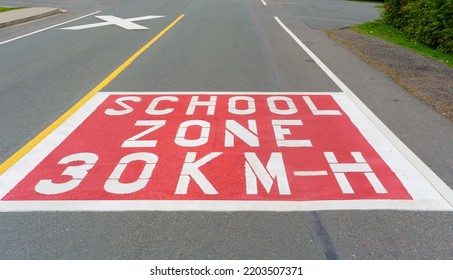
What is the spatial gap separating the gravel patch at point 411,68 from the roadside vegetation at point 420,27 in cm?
73

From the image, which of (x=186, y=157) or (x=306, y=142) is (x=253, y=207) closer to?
(x=186, y=157)

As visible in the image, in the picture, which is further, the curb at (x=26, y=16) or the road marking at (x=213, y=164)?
the curb at (x=26, y=16)

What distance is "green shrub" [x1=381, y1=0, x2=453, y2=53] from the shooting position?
1211cm

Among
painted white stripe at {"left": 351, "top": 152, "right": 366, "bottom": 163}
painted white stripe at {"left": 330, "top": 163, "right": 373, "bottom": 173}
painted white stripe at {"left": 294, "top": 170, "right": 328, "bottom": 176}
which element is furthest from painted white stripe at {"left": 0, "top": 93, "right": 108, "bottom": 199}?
painted white stripe at {"left": 351, "top": 152, "right": 366, "bottom": 163}

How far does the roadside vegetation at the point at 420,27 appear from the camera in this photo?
476 inches

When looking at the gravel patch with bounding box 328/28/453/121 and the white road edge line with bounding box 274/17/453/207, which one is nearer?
the white road edge line with bounding box 274/17/453/207

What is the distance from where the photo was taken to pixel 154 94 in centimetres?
762

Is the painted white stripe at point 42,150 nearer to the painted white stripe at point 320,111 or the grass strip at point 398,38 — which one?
the painted white stripe at point 320,111

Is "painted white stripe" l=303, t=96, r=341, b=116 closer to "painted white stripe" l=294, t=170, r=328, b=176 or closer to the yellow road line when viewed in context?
"painted white stripe" l=294, t=170, r=328, b=176

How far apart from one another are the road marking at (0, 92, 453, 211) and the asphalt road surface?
4cm

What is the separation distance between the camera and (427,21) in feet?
44.1

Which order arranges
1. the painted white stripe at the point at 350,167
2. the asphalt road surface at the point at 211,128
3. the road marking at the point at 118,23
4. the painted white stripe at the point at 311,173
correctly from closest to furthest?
the asphalt road surface at the point at 211,128 < the painted white stripe at the point at 311,173 < the painted white stripe at the point at 350,167 < the road marking at the point at 118,23

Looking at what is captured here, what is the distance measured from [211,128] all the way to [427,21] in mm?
10240

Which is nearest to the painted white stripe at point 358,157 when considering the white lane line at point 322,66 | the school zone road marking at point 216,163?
the school zone road marking at point 216,163
